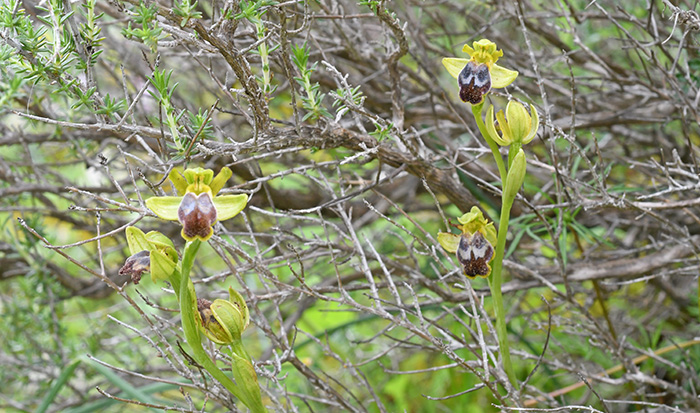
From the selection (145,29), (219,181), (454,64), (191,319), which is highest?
(454,64)

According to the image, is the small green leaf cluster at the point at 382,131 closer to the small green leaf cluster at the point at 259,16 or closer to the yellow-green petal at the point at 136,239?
the small green leaf cluster at the point at 259,16

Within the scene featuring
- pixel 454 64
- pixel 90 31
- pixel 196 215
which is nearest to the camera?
pixel 196 215

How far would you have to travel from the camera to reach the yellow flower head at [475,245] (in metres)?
0.91

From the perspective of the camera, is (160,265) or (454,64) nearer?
(160,265)

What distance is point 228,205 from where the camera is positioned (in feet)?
2.40

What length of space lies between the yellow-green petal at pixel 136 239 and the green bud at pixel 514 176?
0.51 m

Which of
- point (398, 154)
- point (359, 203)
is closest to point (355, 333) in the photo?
point (359, 203)

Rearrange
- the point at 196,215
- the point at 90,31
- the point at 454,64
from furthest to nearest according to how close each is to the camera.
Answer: the point at 454,64
the point at 90,31
the point at 196,215

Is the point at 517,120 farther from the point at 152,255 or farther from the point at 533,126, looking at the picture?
A: the point at 152,255

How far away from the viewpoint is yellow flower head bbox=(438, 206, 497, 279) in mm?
910

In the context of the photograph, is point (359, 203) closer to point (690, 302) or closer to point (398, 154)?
point (398, 154)

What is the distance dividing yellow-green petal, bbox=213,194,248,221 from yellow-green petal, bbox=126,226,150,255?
0.12m

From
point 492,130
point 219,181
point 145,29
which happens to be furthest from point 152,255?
point 492,130

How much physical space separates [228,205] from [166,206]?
0.24 feet
